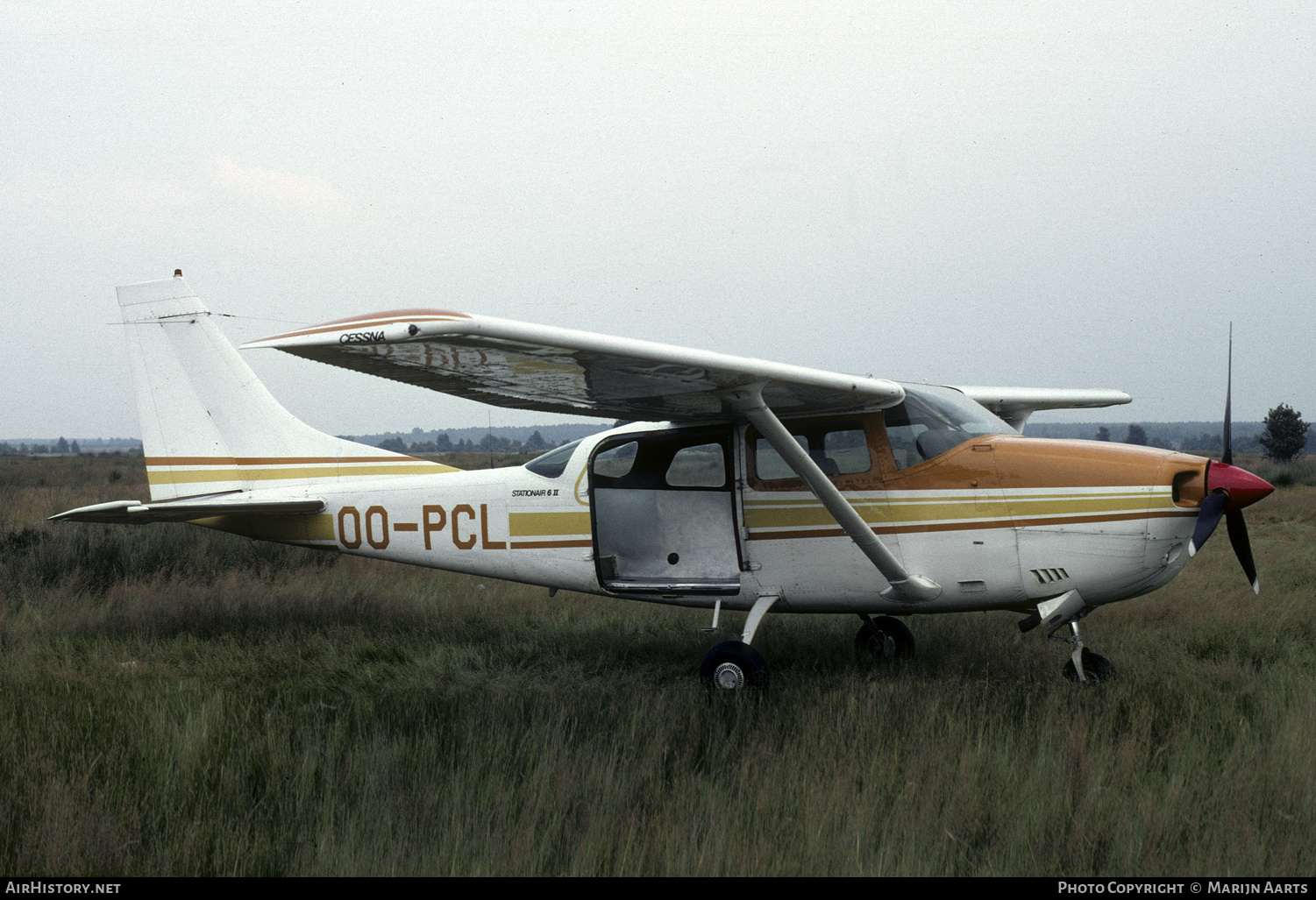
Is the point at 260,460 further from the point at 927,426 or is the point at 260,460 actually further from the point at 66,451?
the point at 66,451

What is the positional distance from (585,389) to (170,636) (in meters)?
4.78

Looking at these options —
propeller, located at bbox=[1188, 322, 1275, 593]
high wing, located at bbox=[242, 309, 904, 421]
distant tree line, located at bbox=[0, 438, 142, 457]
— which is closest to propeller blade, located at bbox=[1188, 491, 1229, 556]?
propeller, located at bbox=[1188, 322, 1275, 593]

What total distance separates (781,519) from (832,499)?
2.19ft

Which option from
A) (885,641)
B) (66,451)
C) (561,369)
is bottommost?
(66,451)

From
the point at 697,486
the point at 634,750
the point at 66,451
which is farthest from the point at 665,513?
the point at 66,451

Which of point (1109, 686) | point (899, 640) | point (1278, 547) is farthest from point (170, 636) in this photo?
point (1278, 547)

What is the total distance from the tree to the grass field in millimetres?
41341

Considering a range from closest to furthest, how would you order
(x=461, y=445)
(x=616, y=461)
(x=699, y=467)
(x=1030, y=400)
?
(x=699, y=467), (x=616, y=461), (x=1030, y=400), (x=461, y=445)

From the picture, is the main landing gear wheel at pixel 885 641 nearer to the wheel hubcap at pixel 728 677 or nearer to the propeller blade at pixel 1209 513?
the wheel hubcap at pixel 728 677

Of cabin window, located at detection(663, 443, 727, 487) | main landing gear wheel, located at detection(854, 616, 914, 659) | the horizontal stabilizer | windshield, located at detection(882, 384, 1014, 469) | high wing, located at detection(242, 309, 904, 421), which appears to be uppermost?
high wing, located at detection(242, 309, 904, 421)

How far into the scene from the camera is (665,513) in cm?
668

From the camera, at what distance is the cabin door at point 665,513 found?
6449 mm

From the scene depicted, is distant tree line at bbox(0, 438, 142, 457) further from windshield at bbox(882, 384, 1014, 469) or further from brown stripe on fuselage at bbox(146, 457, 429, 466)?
windshield at bbox(882, 384, 1014, 469)

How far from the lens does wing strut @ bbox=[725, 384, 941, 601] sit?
214 inches
